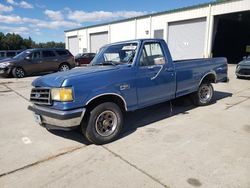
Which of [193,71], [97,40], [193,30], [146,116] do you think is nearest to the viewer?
[146,116]

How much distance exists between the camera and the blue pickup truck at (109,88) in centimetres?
407

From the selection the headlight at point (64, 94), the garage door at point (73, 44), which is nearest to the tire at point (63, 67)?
the headlight at point (64, 94)

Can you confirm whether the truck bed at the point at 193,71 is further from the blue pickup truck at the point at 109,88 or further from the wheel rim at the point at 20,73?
the wheel rim at the point at 20,73

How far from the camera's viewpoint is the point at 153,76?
17.0ft

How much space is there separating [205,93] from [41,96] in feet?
15.6

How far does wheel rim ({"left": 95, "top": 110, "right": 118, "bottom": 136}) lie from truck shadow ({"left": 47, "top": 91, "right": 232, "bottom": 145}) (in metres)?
0.32

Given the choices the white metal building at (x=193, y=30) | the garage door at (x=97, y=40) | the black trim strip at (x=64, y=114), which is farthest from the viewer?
the garage door at (x=97, y=40)

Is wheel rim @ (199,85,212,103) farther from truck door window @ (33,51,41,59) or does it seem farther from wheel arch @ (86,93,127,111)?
truck door window @ (33,51,41,59)

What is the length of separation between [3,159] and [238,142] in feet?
13.4

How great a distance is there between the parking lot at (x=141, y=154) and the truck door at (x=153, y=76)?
2.16 ft

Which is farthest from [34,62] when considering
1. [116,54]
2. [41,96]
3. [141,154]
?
[141,154]

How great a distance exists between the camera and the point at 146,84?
16.5ft

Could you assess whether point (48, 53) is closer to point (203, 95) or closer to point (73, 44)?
point (203, 95)

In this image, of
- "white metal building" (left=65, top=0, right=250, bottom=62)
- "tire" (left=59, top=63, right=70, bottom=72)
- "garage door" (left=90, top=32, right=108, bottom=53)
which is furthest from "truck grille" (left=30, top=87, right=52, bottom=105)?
"garage door" (left=90, top=32, right=108, bottom=53)
